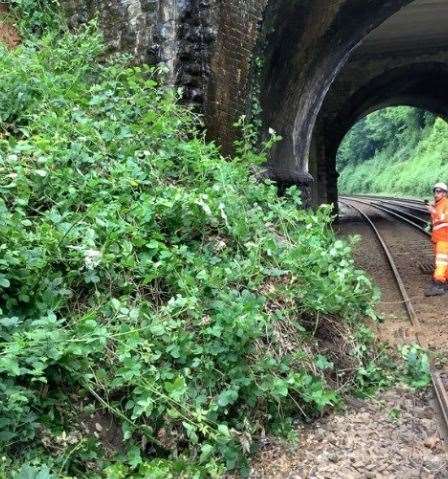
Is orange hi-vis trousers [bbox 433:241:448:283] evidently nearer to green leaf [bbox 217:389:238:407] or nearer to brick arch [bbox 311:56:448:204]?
green leaf [bbox 217:389:238:407]

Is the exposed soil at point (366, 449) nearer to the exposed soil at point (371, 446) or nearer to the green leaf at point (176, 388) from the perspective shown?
the exposed soil at point (371, 446)

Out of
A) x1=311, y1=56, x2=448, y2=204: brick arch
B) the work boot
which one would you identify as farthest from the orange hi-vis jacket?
x1=311, y1=56, x2=448, y2=204: brick arch

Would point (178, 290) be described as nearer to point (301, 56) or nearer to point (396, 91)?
point (301, 56)

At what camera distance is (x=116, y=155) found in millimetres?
4895

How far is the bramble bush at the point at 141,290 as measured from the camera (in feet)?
9.89

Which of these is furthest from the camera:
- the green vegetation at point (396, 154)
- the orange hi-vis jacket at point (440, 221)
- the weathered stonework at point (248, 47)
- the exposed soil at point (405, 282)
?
the green vegetation at point (396, 154)

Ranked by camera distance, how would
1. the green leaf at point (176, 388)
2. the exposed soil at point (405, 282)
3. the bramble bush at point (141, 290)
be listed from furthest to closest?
the exposed soil at point (405, 282)
the green leaf at point (176, 388)
the bramble bush at point (141, 290)

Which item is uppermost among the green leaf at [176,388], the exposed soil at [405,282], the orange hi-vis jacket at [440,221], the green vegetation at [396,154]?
the green vegetation at [396,154]

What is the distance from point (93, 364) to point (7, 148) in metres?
1.91

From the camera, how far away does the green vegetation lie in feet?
104

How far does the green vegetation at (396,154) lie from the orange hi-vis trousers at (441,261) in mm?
21500

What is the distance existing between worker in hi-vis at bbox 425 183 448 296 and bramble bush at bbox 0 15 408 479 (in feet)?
7.75

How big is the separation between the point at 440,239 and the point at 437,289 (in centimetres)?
61

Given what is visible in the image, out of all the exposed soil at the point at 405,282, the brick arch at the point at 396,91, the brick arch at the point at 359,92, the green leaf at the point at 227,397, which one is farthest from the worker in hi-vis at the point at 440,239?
the brick arch at the point at 396,91
